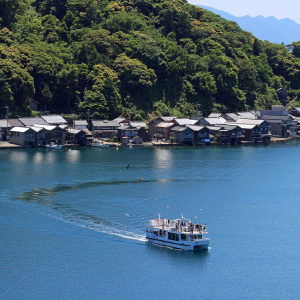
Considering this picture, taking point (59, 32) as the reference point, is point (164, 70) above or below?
below

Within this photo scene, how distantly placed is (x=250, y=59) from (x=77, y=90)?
42729 millimetres

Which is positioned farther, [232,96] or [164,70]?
[232,96]

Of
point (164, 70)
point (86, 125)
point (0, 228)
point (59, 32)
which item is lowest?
point (0, 228)

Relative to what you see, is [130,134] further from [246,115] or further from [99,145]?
[246,115]

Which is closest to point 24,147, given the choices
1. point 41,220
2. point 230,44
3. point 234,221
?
point 41,220

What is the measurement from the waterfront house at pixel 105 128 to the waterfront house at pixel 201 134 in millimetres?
10242

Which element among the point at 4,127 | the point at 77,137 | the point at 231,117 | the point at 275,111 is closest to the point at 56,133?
the point at 77,137

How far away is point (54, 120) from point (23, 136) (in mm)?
6905

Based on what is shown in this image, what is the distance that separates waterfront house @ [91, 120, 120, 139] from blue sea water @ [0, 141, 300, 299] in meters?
13.9

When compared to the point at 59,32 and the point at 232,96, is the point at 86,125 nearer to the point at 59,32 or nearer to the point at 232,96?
the point at 59,32

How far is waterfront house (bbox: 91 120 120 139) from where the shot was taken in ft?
262

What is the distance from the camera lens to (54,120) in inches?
3130

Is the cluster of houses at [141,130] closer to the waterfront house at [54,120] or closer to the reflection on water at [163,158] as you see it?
the waterfront house at [54,120]

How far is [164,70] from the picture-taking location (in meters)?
94.4
